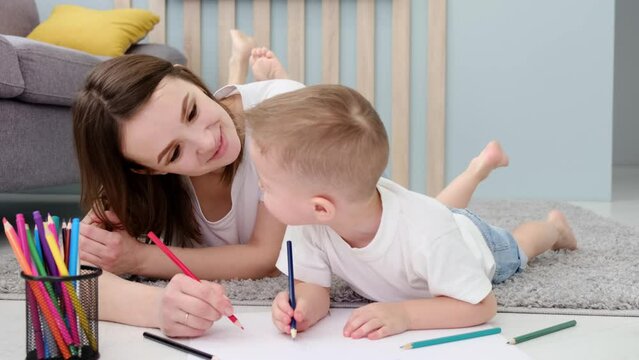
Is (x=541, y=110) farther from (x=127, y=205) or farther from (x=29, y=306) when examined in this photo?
(x=29, y=306)

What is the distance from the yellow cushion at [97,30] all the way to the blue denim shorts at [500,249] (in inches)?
56.9

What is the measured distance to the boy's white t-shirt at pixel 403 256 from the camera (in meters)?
0.82

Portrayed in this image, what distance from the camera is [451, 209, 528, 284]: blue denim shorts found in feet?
3.45

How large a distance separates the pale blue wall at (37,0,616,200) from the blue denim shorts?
1482 mm

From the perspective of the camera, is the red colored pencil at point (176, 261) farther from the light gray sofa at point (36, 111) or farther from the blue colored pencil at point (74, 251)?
the light gray sofa at point (36, 111)

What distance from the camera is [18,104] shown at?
150 centimetres

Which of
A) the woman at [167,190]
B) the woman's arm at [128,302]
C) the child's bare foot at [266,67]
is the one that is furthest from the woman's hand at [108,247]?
the child's bare foot at [266,67]

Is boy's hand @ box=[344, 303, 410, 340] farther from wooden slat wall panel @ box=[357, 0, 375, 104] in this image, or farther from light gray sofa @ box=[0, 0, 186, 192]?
wooden slat wall panel @ box=[357, 0, 375, 104]

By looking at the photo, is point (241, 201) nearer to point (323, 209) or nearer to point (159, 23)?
point (323, 209)

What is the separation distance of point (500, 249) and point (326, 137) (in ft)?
1.46

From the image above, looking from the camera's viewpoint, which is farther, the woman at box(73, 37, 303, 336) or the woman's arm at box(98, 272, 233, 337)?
the woman at box(73, 37, 303, 336)

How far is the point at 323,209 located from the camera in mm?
806

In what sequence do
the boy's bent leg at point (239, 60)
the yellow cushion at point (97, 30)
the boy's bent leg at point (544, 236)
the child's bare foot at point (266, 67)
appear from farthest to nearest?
1. the yellow cushion at point (97, 30)
2. the boy's bent leg at point (239, 60)
3. the child's bare foot at point (266, 67)
4. the boy's bent leg at point (544, 236)

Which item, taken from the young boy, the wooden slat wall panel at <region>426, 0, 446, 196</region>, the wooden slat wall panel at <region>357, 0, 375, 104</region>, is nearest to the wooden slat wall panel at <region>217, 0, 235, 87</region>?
the wooden slat wall panel at <region>357, 0, 375, 104</region>
